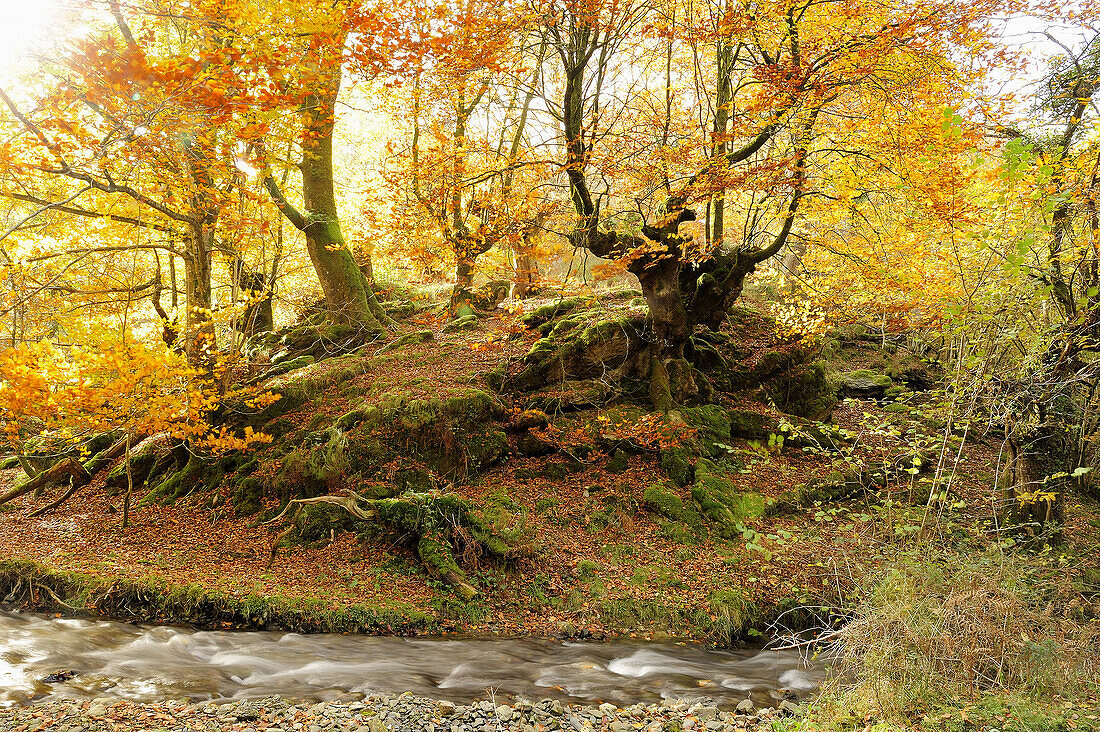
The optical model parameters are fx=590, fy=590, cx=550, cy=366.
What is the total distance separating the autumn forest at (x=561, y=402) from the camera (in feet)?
17.2

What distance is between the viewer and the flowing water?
229 inches

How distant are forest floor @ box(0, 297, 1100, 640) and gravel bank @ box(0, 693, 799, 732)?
226 centimetres

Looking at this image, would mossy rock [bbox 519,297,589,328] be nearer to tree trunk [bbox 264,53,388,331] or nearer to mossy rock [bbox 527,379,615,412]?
mossy rock [bbox 527,379,615,412]

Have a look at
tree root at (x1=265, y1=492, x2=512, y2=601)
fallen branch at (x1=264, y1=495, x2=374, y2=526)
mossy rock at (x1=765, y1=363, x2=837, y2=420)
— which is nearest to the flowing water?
tree root at (x1=265, y1=492, x2=512, y2=601)

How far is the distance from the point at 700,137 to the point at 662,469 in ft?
20.2

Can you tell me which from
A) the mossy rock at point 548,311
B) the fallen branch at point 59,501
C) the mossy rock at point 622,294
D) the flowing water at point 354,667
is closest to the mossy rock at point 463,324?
the mossy rock at point 548,311

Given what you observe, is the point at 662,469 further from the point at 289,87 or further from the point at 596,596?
A: the point at 289,87

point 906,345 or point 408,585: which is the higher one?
point 906,345

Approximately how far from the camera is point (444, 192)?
36.8ft

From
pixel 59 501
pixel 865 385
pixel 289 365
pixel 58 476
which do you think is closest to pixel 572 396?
pixel 289 365

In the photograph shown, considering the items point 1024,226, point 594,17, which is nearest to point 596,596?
point 1024,226

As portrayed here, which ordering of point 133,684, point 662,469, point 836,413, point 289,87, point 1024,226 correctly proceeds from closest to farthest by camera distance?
1. point 1024,226
2. point 133,684
3. point 289,87
4. point 662,469
5. point 836,413

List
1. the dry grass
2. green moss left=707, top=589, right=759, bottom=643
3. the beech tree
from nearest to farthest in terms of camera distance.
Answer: the dry grass, green moss left=707, top=589, right=759, bottom=643, the beech tree

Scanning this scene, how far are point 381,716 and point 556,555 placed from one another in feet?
14.2
